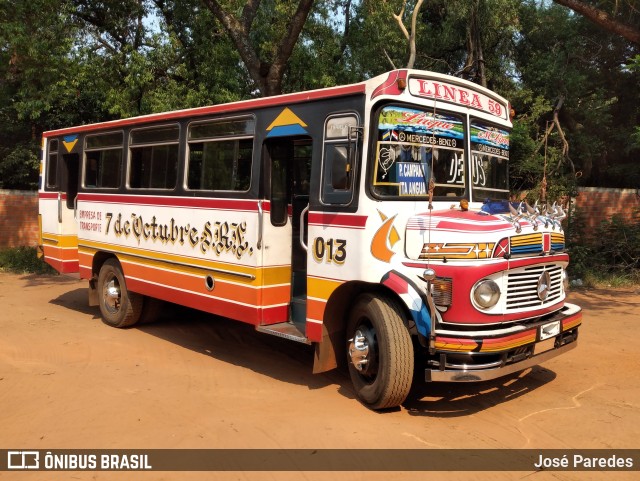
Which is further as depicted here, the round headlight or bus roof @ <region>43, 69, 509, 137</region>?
bus roof @ <region>43, 69, 509, 137</region>

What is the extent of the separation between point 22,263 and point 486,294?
14.5 meters

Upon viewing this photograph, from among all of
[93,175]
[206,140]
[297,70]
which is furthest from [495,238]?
[297,70]

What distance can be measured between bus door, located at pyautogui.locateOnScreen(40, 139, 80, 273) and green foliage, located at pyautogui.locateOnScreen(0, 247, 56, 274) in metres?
5.83

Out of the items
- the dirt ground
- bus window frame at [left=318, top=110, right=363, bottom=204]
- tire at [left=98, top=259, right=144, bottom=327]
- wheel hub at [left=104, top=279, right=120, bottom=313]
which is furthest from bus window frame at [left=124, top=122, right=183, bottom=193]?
bus window frame at [left=318, top=110, right=363, bottom=204]

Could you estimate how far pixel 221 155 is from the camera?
6742 mm

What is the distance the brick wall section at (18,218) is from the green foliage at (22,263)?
3.50ft

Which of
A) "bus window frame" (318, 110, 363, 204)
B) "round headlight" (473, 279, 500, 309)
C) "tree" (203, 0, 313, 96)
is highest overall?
"tree" (203, 0, 313, 96)

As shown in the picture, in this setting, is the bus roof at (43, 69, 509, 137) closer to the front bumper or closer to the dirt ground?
the front bumper

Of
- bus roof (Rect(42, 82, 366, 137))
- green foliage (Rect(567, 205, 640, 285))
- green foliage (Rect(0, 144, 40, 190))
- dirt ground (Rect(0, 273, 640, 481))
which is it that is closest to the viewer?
dirt ground (Rect(0, 273, 640, 481))

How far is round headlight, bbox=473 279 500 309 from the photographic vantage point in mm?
4688

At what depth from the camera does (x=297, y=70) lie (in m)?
18.7

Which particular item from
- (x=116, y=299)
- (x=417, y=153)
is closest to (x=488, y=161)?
(x=417, y=153)

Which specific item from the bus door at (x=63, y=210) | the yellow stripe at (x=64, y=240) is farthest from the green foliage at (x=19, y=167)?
the yellow stripe at (x=64, y=240)

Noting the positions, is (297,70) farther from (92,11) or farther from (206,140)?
(206,140)
